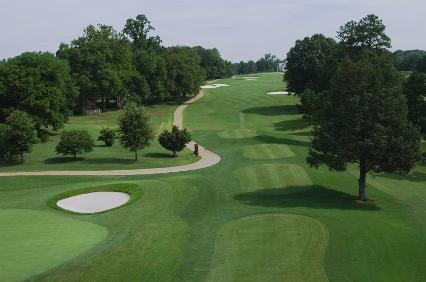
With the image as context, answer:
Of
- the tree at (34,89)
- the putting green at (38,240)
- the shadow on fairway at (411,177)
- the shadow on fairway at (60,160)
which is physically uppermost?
the tree at (34,89)

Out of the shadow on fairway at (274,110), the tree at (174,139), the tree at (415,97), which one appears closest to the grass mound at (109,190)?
the tree at (174,139)

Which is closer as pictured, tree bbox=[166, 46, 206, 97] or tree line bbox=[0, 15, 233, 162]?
tree line bbox=[0, 15, 233, 162]

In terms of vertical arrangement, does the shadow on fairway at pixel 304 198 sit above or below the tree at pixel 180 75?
below

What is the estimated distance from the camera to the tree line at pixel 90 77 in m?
60.5

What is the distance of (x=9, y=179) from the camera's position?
137 feet

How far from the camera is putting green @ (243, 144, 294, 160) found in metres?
50.5

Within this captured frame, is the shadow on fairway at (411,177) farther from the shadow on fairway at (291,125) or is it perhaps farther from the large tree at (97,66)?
the large tree at (97,66)

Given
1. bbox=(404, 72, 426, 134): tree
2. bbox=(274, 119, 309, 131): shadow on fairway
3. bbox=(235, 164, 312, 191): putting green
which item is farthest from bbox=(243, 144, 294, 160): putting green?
bbox=(274, 119, 309, 131): shadow on fairway

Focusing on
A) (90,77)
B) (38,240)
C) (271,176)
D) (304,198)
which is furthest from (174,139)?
(90,77)

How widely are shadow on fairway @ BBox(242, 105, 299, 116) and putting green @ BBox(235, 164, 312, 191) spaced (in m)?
47.8

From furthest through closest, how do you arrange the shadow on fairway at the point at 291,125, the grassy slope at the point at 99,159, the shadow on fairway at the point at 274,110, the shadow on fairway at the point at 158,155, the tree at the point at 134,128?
1. the shadow on fairway at the point at 274,110
2. the shadow on fairway at the point at 291,125
3. the shadow on fairway at the point at 158,155
4. the tree at the point at 134,128
5. the grassy slope at the point at 99,159

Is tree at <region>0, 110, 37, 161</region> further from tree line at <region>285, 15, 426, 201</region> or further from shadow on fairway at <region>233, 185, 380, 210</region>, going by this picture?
tree line at <region>285, 15, 426, 201</region>

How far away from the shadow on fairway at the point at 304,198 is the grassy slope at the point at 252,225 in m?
0.07

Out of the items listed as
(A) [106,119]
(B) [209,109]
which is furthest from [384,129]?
(B) [209,109]
